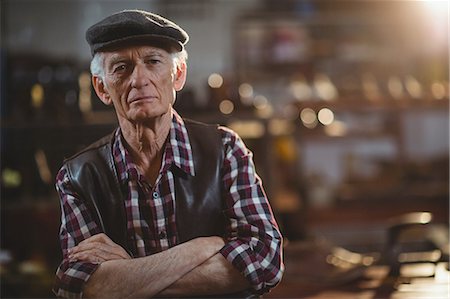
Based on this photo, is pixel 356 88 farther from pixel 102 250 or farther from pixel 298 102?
pixel 102 250

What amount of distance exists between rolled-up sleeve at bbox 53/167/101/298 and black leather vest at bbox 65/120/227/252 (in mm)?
10

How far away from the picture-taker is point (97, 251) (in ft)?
2.89

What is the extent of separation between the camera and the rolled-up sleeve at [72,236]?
885 millimetres

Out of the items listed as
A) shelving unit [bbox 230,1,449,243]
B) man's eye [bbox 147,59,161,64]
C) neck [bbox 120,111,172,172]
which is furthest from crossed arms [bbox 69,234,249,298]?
shelving unit [bbox 230,1,449,243]

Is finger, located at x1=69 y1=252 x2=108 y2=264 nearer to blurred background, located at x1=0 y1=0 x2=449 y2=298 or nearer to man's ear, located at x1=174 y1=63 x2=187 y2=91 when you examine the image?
man's ear, located at x1=174 y1=63 x2=187 y2=91

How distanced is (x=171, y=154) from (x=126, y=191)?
0.23 feet

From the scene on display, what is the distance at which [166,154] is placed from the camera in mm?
918

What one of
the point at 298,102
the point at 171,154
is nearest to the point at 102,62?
the point at 171,154

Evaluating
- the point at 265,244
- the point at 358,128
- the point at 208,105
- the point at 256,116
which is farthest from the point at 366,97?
the point at 265,244

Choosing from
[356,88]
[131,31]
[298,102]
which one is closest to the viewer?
[131,31]

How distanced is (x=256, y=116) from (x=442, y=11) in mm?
1984

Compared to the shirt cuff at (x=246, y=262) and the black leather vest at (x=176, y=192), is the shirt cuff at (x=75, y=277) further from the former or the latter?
the shirt cuff at (x=246, y=262)

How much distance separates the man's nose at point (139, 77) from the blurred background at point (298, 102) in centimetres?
142

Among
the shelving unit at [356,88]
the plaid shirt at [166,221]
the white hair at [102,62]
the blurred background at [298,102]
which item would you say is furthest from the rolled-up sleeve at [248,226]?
the shelving unit at [356,88]
